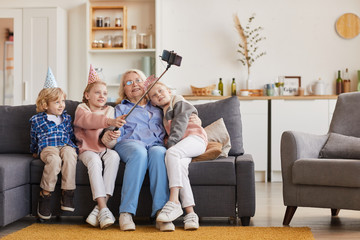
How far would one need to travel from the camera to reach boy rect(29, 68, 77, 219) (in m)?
3.06

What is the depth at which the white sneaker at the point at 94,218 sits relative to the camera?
2.93m

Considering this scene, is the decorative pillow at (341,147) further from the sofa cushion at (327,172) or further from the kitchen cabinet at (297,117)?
the kitchen cabinet at (297,117)

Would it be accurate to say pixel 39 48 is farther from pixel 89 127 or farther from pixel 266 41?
pixel 89 127

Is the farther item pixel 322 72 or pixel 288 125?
pixel 322 72

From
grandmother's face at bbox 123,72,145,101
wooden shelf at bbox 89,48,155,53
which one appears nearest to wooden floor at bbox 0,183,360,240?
grandmother's face at bbox 123,72,145,101

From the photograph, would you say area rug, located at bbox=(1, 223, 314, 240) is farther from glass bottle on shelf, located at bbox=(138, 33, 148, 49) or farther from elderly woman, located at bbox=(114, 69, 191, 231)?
glass bottle on shelf, located at bbox=(138, 33, 148, 49)

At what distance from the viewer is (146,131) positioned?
3357 millimetres

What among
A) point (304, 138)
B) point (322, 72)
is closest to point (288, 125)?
point (322, 72)

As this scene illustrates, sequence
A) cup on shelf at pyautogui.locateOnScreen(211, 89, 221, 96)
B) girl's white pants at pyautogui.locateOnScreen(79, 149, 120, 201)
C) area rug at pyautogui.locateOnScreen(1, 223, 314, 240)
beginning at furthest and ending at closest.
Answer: cup on shelf at pyautogui.locateOnScreen(211, 89, 221, 96), girl's white pants at pyautogui.locateOnScreen(79, 149, 120, 201), area rug at pyautogui.locateOnScreen(1, 223, 314, 240)

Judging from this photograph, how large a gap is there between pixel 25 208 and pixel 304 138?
1.80m

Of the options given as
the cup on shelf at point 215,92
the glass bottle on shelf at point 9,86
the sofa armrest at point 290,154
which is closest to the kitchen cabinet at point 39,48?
the glass bottle on shelf at point 9,86

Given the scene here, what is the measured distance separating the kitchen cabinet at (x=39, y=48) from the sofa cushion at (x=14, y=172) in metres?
2.80

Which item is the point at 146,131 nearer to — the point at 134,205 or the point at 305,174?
the point at 134,205

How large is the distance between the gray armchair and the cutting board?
111 inches
